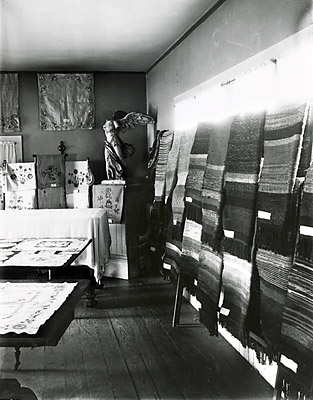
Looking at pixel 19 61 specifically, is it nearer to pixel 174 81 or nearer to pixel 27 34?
pixel 27 34

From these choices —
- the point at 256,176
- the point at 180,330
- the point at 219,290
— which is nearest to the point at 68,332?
the point at 180,330

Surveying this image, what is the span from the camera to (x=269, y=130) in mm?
2137

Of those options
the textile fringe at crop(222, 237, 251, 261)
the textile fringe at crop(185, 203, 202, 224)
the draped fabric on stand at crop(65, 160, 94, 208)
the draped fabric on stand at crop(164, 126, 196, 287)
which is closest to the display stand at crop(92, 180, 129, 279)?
the draped fabric on stand at crop(65, 160, 94, 208)

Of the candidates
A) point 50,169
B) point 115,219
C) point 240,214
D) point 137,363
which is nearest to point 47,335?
point 240,214

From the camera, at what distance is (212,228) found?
9.05 feet

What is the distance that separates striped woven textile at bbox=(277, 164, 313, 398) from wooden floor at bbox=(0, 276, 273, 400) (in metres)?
0.62

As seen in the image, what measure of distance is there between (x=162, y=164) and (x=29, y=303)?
87.6 inches

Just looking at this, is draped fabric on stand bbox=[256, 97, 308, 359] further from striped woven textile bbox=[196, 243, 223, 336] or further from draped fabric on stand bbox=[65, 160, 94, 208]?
draped fabric on stand bbox=[65, 160, 94, 208]

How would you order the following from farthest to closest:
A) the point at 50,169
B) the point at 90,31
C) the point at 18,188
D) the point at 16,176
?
the point at 18,188
the point at 16,176
the point at 50,169
the point at 90,31

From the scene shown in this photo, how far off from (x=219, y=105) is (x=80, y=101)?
95 cm

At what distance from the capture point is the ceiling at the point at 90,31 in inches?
98.1

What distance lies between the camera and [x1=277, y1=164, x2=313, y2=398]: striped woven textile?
5.81 feet

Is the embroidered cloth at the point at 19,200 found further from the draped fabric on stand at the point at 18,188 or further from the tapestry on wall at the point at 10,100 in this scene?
the tapestry on wall at the point at 10,100

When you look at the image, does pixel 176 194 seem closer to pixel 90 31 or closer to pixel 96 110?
pixel 96 110
